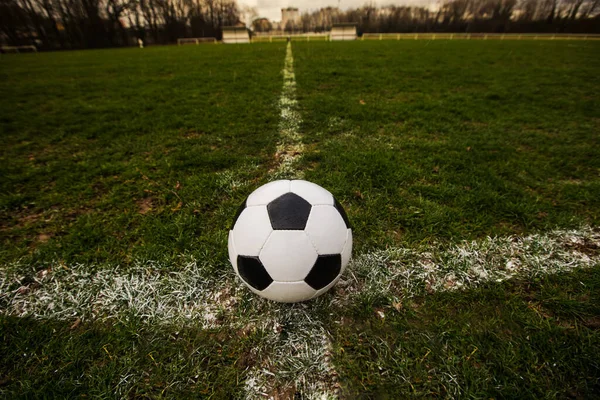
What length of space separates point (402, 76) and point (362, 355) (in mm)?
8301

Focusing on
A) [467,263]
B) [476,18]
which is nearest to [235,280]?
[467,263]

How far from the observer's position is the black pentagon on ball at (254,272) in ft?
4.86

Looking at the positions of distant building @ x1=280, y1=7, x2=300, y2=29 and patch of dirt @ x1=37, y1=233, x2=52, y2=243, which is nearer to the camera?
patch of dirt @ x1=37, y1=233, x2=52, y2=243

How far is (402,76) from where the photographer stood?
25.7 feet

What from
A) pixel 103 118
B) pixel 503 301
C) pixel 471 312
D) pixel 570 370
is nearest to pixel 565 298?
pixel 503 301

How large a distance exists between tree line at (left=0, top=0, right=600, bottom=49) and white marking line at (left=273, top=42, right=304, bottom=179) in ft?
155

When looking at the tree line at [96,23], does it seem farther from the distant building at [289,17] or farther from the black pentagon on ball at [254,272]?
the black pentagon on ball at [254,272]

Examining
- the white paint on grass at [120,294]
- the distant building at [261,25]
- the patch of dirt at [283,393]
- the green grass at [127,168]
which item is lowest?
the patch of dirt at [283,393]

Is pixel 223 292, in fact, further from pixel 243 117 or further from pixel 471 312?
pixel 243 117

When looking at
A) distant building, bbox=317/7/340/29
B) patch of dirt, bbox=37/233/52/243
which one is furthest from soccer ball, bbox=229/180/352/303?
distant building, bbox=317/7/340/29

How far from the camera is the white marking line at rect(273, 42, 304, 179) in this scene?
309cm

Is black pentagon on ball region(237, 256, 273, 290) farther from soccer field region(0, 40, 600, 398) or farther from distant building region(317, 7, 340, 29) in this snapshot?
distant building region(317, 7, 340, 29)

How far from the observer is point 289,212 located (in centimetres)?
152

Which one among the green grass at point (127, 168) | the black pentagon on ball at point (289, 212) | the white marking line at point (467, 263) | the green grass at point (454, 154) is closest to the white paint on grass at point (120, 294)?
the green grass at point (127, 168)
